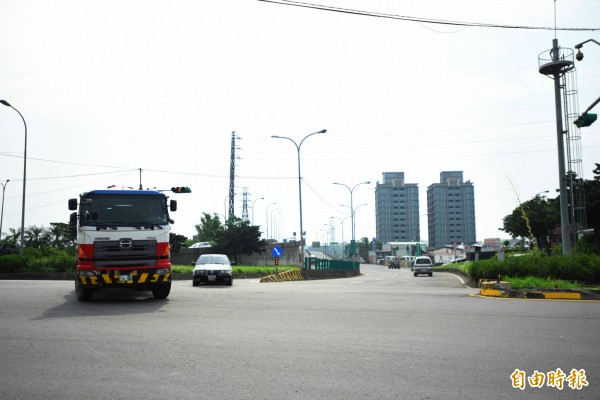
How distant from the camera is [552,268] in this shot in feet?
63.4

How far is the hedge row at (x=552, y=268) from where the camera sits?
18406mm

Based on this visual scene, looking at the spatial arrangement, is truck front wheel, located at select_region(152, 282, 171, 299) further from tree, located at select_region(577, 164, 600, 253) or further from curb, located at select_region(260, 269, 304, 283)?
tree, located at select_region(577, 164, 600, 253)

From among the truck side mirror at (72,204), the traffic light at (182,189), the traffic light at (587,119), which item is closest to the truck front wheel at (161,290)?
the truck side mirror at (72,204)

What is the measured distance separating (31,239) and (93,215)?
3467 inches

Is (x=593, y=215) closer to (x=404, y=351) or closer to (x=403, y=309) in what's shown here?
(x=403, y=309)

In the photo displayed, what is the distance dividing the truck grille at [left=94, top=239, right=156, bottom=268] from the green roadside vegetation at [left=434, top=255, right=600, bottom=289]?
1057 cm

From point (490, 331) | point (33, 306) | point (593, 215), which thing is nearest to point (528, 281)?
point (490, 331)

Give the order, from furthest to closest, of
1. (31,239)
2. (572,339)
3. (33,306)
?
(31,239) < (33,306) < (572,339)

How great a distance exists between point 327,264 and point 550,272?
3445 cm

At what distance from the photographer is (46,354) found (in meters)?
7.38

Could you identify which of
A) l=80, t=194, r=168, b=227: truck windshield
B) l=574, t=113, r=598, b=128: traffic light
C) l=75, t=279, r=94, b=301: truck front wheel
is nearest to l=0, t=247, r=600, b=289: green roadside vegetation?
l=574, t=113, r=598, b=128: traffic light

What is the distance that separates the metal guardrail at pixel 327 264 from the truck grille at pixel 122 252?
33.4 meters

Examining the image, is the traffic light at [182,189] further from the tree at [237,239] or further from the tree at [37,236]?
the tree at [37,236]

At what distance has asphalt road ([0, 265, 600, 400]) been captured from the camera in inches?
222
